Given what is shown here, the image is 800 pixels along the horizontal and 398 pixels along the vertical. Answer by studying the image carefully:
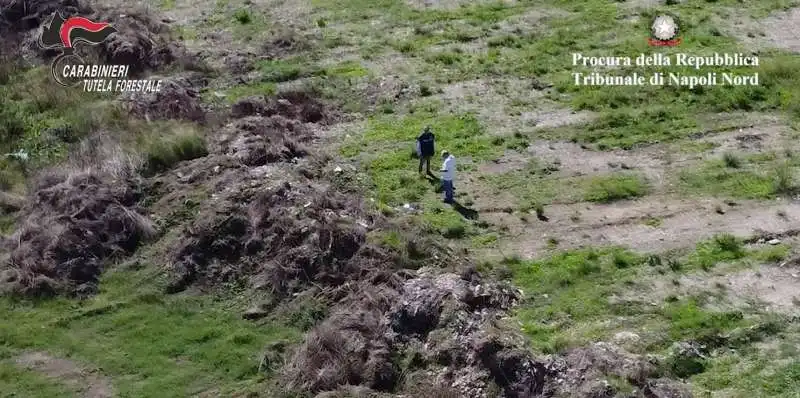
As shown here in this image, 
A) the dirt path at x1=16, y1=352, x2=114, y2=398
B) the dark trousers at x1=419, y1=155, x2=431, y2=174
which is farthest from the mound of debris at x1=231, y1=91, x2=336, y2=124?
the dirt path at x1=16, y1=352, x2=114, y2=398

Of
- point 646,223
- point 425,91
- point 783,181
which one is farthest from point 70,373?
point 783,181

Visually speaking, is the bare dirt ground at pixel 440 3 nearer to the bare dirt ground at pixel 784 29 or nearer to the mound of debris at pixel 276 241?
the bare dirt ground at pixel 784 29

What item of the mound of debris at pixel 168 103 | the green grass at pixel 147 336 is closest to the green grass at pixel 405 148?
the mound of debris at pixel 168 103

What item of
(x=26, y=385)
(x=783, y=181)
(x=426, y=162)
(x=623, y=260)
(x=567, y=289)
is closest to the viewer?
(x=26, y=385)

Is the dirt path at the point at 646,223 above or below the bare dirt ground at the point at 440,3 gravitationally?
below

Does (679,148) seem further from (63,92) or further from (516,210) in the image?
(63,92)

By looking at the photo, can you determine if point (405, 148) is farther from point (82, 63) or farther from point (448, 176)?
point (82, 63)

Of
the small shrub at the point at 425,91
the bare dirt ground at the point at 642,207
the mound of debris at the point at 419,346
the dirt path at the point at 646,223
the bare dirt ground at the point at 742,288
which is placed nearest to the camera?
the mound of debris at the point at 419,346
